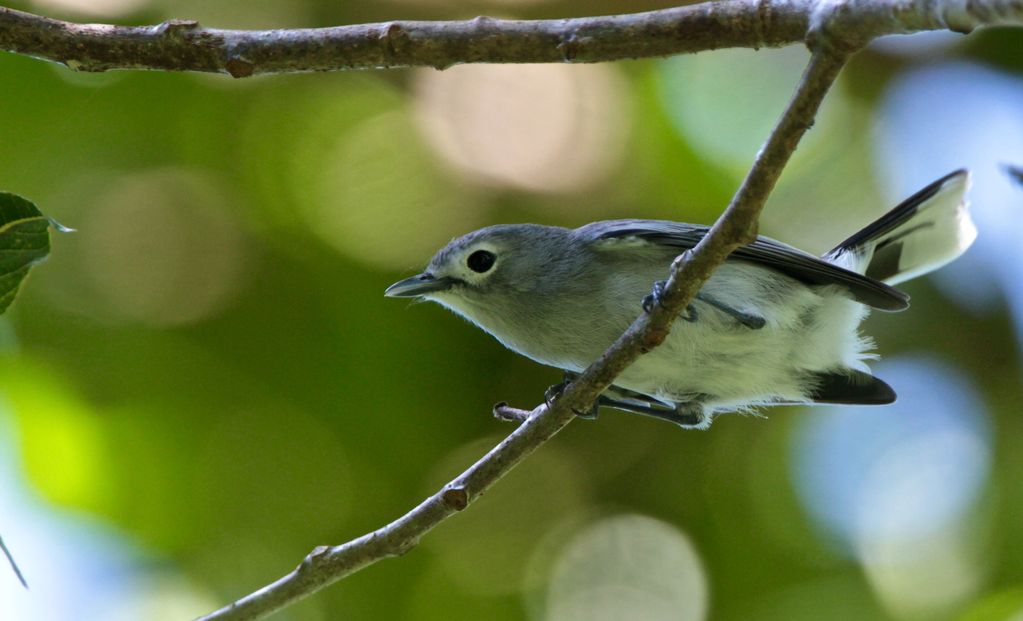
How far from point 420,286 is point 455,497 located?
1.40m

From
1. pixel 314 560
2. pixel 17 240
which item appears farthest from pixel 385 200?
pixel 17 240

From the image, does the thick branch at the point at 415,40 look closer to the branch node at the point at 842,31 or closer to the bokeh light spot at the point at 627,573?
the branch node at the point at 842,31

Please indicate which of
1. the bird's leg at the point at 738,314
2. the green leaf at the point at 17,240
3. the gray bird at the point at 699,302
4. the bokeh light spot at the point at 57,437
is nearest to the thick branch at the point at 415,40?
the green leaf at the point at 17,240

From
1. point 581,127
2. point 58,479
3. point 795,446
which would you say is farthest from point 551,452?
point 58,479

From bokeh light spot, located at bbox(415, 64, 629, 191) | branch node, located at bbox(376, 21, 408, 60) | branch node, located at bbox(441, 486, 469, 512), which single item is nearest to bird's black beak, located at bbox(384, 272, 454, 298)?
branch node, located at bbox(441, 486, 469, 512)

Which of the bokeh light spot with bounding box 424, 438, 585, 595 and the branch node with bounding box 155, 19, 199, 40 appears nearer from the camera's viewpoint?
the branch node with bounding box 155, 19, 199, 40

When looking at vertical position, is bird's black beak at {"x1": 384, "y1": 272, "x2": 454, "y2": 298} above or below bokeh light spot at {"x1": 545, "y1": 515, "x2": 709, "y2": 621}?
above

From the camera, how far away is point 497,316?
A: 389cm

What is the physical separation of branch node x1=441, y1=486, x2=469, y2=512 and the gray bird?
37.1 inches

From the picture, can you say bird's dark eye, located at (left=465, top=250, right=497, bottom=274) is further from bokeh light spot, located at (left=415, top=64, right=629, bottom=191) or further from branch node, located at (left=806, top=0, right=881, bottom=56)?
branch node, located at (left=806, top=0, right=881, bottom=56)

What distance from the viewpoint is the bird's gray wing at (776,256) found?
3.63 meters

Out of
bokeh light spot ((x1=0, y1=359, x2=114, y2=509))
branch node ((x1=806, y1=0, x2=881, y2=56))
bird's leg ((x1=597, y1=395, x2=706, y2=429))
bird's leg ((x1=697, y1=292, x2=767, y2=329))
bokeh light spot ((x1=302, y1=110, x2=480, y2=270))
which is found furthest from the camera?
bokeh light spot ((x1=302, y1=110, x2=480, y2=270))

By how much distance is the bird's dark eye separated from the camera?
399 cm

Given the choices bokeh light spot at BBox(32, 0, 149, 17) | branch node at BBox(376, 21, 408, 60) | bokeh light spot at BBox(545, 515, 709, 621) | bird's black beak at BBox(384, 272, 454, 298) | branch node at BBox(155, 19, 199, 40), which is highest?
bokeh light spot at BBox(32, 0, 149, 17)
